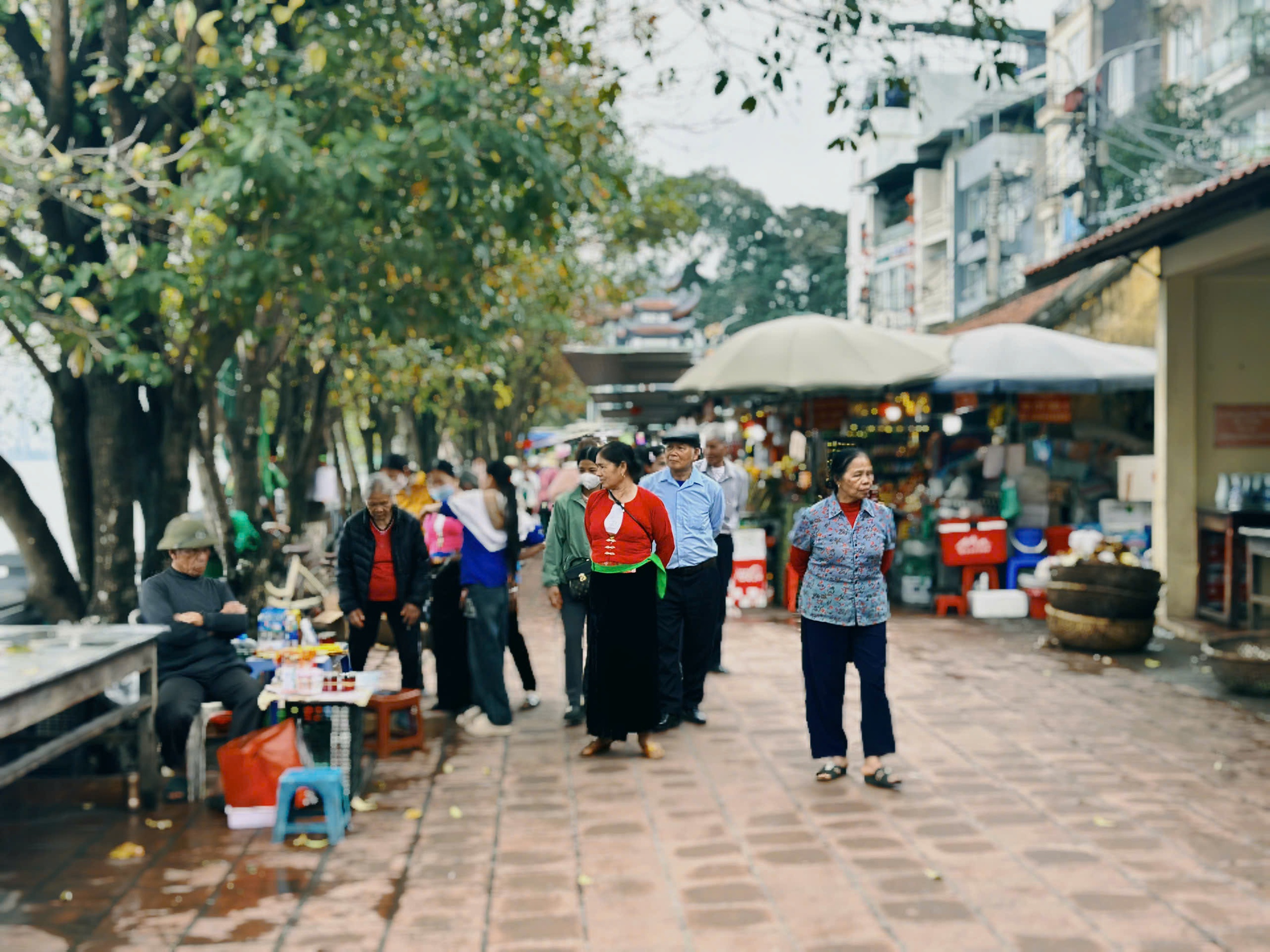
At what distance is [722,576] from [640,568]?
6.55 feet

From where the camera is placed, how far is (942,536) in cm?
1271

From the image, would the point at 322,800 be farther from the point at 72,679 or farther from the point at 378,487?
the point at 378,487

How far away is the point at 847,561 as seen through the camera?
20.4 ft

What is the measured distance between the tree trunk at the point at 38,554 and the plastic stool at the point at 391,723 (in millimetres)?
2584

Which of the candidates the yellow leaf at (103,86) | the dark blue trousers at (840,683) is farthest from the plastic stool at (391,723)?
the yellow leaf at (103,86)

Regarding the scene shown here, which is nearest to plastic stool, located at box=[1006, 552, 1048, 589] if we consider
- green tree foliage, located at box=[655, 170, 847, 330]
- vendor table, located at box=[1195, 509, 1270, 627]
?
vendor table, located at box=[1195, 509, 1270, 627]

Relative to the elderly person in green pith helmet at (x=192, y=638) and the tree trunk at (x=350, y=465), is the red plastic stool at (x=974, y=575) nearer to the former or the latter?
the elderly person in green pith helmet at (x=192, y=638)

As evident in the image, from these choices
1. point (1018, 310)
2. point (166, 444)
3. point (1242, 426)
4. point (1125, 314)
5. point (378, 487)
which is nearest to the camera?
point (378, 487)

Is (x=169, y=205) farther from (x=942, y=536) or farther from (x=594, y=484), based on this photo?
(x=942, y=536)

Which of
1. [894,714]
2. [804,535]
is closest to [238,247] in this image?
[804,535]

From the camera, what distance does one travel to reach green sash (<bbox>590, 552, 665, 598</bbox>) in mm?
6766

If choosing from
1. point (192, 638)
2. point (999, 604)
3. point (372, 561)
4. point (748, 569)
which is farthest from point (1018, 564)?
point (192, 638)

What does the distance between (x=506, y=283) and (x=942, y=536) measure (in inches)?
268

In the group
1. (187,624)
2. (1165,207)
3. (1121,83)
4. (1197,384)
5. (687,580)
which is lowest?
(187,624)
